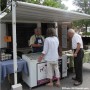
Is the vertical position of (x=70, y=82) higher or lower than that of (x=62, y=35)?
lower

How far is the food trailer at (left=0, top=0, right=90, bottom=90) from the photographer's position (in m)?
4.70

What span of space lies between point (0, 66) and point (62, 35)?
245 inches

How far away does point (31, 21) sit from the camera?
845 cm

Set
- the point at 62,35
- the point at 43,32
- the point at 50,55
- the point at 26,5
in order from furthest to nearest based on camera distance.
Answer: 1. the point at 62,35
2. the point at 43,32
3. the point at 50,55
4. the point at 26,5

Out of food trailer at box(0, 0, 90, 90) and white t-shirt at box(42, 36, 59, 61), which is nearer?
food trailer at box(0, 0, 90, 90)

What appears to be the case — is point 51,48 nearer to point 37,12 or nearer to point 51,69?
point 51,69

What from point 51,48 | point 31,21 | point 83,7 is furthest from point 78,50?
point 83,7

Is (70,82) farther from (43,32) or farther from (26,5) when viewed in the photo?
(43,32)

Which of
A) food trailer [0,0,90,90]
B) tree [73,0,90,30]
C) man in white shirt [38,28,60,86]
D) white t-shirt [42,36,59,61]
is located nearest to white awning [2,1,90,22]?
food trailer [0,0,90,90]

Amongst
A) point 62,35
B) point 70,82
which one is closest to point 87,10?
point 62,35

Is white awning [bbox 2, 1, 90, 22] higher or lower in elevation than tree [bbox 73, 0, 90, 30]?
lower

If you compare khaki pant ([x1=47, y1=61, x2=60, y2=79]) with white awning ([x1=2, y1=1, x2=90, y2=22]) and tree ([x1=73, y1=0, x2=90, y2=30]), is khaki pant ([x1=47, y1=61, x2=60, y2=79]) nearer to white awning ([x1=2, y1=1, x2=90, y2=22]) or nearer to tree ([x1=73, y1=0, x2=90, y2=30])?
white awning ([x1=2, y1=1, x2=90, y2=22])

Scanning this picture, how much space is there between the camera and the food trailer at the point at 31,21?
15.4ft

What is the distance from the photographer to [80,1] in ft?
93.4
